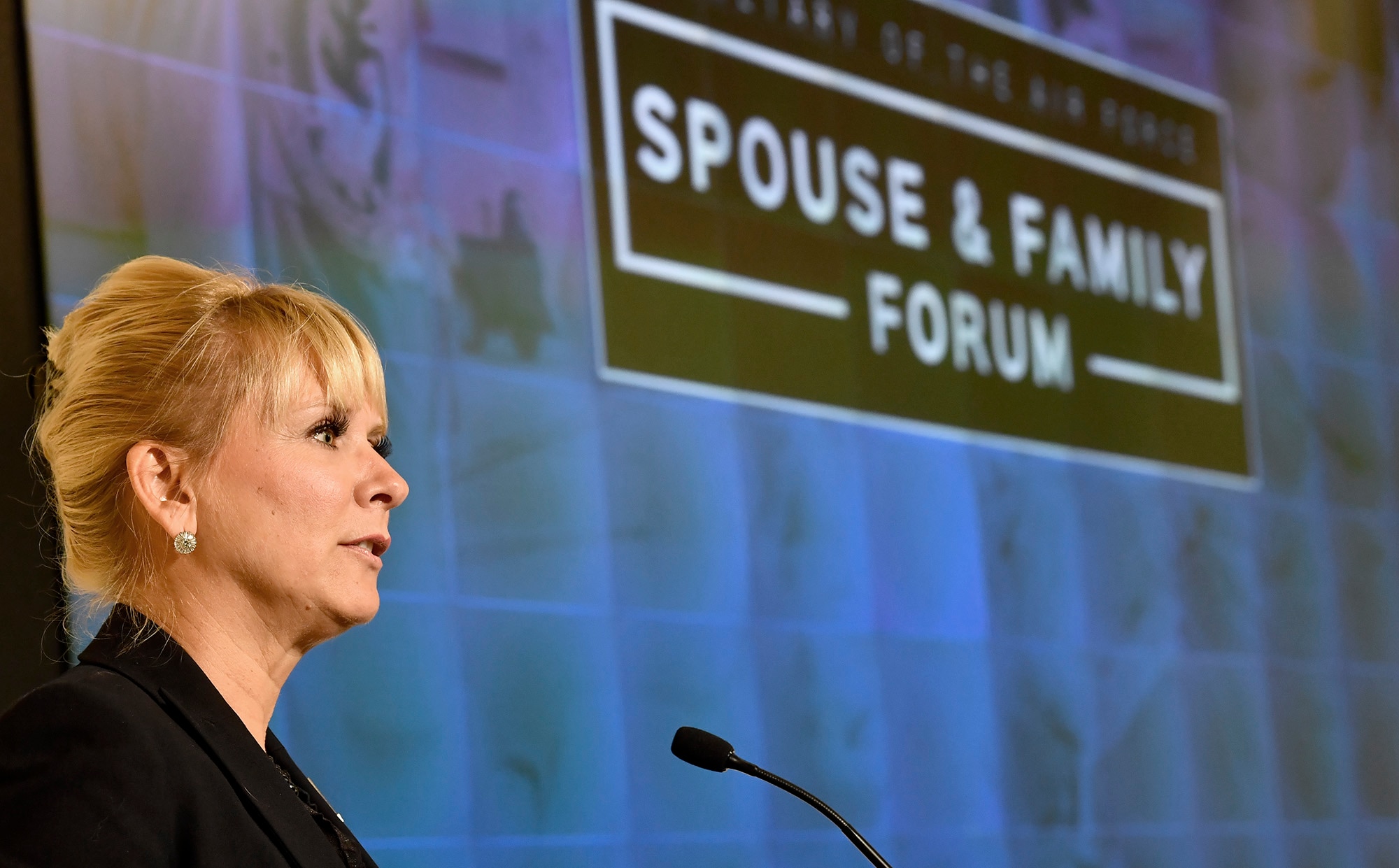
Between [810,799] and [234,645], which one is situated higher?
[234,645]

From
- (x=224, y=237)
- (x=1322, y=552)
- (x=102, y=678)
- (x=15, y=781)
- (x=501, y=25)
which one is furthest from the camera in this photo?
(x=1322, y=552)

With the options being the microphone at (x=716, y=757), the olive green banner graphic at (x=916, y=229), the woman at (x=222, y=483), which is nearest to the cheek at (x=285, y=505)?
the woman at (x=222, y=483)

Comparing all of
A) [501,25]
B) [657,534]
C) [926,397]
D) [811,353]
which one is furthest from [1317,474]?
[501,25]

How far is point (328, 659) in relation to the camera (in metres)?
2.64

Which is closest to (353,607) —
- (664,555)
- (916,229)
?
(664,555)

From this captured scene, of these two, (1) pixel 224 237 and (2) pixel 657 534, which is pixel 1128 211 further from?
(1) pixel 224 237

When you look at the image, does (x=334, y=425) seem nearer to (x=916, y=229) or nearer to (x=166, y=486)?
(x=166, y=486)

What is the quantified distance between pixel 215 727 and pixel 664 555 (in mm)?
1642

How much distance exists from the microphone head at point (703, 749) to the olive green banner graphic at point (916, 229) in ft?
4.17

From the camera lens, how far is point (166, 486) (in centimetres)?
167

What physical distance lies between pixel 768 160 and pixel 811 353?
0.40 meters

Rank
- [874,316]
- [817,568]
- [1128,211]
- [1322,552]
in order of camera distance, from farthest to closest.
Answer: [1322,552]
[1128,211]
[874,316]
[817,568]

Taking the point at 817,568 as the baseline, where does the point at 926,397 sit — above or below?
above

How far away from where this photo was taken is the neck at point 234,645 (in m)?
1.65
